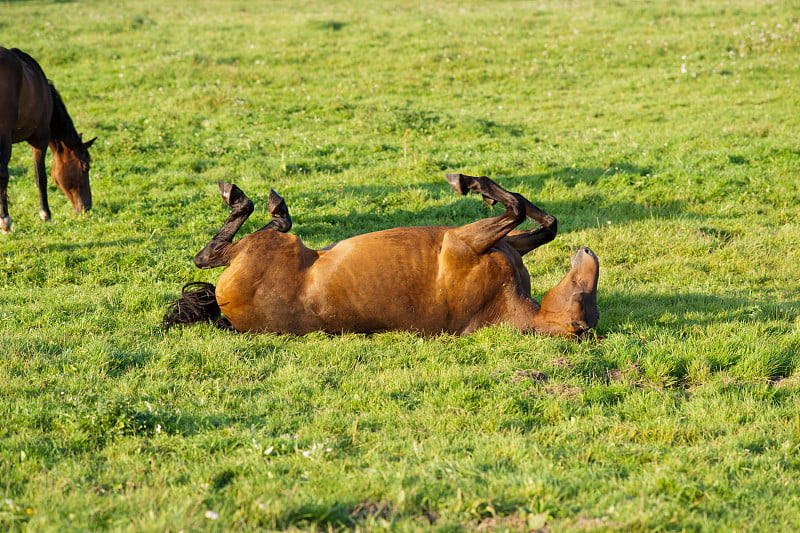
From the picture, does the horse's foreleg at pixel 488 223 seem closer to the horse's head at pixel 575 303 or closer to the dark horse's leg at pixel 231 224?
the horse's head at pixel 575 303

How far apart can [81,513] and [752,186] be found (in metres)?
11.1

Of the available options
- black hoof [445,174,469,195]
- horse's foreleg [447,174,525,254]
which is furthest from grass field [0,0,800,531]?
black hoof [445,174,469,195]

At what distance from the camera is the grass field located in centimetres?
350

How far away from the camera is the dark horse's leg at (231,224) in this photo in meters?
6.28

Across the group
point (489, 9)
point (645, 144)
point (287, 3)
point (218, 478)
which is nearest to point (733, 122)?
point (645, 144)

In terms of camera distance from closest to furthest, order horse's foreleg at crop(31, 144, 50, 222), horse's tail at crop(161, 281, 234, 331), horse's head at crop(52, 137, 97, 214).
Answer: horse's tail at crop(161, 281, 234, 331), horse's foreleg at crop(31, 144, 50, 222), horse's head at crop(52, 137, 97, 214)

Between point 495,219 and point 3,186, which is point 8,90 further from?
point 495,219

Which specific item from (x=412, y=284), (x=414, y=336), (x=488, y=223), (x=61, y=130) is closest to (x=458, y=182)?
(x=488, y=223)

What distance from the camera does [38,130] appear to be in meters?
10.3

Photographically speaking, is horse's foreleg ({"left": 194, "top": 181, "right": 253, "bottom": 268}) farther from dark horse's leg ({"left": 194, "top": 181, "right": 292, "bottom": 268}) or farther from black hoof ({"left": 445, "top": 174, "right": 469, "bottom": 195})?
black hoof ({"left": 445, "top": 174, "right": 469, "bottom": 195})

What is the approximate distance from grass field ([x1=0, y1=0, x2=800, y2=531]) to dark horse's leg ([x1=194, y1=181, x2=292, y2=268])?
2.48 ft

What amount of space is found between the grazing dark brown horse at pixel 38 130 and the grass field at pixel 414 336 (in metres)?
0.53

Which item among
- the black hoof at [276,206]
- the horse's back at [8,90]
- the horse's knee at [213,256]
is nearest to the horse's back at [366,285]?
the horse's knee at [213,256]

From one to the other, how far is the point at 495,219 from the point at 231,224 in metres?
2.68
